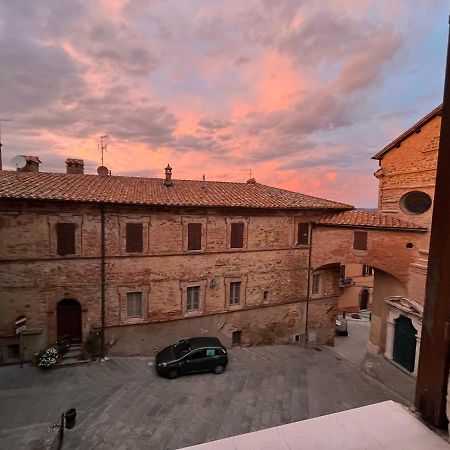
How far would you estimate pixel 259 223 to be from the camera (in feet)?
58.2

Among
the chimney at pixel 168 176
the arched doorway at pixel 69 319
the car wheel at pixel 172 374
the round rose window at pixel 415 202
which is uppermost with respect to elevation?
the chimney at pixel 168 176

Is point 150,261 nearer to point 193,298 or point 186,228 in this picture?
point 186,228

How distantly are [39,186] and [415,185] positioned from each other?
19.7 m

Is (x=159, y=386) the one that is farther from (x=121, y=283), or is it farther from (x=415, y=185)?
(x=415, y=185)

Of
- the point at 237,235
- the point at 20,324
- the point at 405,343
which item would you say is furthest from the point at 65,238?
the point at 405,343

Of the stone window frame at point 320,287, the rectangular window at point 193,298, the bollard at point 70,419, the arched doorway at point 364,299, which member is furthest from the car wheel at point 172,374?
the arched doorway at point 364,299

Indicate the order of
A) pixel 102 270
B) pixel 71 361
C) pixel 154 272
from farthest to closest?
pixel 154 272
pixel 102 270
pixel 71 361

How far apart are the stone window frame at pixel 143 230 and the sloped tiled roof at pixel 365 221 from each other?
10.9 m

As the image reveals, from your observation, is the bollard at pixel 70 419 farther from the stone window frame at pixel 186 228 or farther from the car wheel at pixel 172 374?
the stone window frame at pixel 186 228

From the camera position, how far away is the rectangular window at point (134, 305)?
1562 centimetres

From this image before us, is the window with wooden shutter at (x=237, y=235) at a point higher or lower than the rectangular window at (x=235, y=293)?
higher

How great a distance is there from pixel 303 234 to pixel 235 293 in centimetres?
607

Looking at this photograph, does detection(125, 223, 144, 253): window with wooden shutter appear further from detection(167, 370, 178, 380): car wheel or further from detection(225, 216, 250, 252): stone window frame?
detection(167, 370, 178, 380): car wheel

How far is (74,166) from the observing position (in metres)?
19.6
